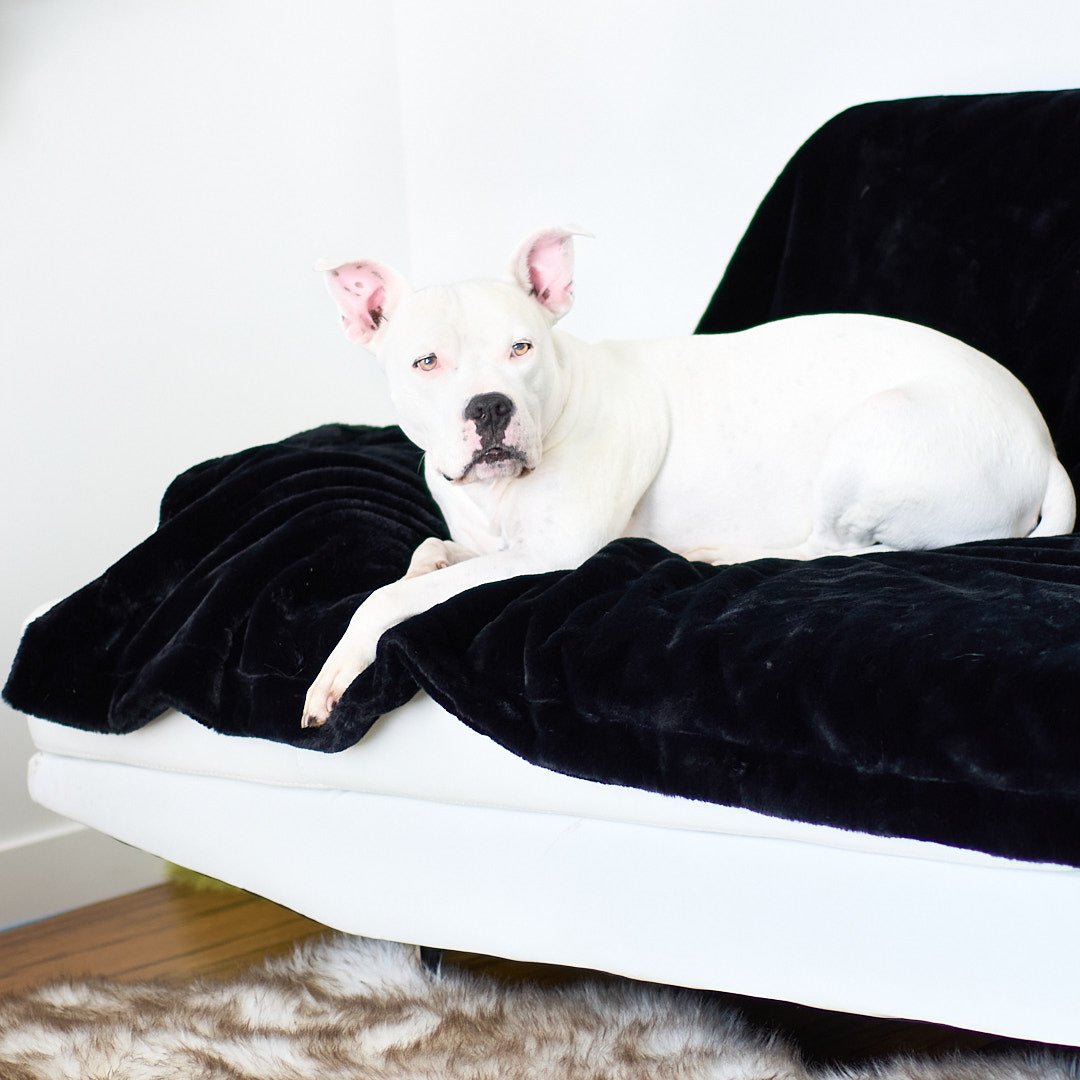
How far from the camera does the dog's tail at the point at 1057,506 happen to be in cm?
219

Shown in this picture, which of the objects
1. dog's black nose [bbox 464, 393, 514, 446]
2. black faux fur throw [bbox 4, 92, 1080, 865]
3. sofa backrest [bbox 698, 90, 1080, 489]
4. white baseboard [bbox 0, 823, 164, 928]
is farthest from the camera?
white baseboard [bbox 0, 823, 164, 928]

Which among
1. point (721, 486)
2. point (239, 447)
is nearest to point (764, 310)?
point (721, 486)

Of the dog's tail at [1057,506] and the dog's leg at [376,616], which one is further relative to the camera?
the dog's tail at [1057,506]

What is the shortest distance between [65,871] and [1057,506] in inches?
93.1

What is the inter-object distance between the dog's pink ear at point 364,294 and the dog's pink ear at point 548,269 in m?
0.20

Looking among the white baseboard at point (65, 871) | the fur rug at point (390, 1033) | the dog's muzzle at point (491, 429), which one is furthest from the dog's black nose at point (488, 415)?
the white baseboard at point (65, 871)

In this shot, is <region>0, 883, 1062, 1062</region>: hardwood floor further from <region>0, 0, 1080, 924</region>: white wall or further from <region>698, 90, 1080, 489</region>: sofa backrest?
<region>698, 90, 1080, 489</region>: sofa backrest

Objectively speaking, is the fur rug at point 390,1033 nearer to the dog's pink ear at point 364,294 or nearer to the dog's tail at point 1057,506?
the dog's tail at point 1057,506

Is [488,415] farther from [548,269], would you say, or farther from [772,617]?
[772,617]

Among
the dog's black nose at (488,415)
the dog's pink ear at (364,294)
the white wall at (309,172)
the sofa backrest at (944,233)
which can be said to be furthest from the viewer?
the white wall at (309,172)

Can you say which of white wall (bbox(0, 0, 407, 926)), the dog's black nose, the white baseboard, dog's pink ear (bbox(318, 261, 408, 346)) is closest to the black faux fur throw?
the dog's black nose

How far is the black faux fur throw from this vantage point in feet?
4.71

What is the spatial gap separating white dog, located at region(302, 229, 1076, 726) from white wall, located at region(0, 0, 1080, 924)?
116cm

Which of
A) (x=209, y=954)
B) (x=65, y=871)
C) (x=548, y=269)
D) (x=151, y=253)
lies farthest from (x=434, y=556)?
(x=151, y=253)
